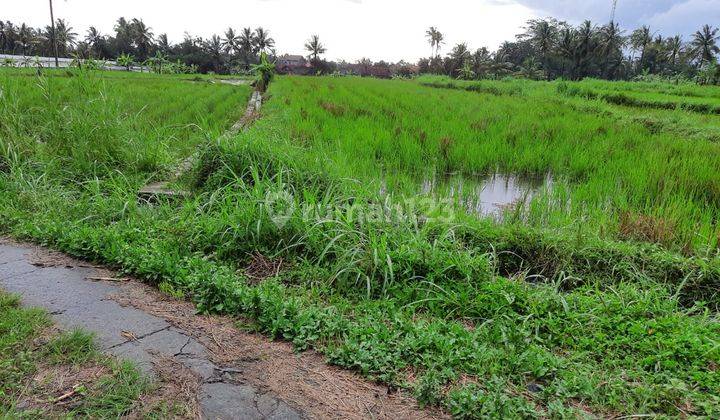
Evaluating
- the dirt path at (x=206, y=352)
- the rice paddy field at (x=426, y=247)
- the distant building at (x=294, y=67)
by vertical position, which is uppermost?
the distant building at (x=294, y=67)

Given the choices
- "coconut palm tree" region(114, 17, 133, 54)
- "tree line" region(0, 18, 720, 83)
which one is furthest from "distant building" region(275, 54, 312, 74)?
"coconut palm tree" region(114, 17, 133, 54)

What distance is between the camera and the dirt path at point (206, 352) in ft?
5.24

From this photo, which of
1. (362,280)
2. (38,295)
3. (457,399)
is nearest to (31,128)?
(38,295)

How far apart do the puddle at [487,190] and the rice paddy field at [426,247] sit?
3 cm

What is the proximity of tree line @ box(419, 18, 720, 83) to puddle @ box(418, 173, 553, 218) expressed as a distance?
29488 mm

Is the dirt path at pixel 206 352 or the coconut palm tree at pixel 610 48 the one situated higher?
the coconut palm tree at pixel 610 48

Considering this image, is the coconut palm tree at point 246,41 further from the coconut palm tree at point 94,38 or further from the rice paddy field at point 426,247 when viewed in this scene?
the rice paddy field at point 426,247

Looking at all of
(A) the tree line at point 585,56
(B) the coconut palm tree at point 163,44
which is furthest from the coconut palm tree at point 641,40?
(B) the coconut palm tree at point 163,44

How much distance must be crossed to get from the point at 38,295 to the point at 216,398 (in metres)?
1.29

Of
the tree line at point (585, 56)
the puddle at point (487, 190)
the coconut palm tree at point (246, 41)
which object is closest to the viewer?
the puddle at point (487, 190)

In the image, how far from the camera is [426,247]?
268 cm

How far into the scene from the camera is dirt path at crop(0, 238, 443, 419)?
160cm

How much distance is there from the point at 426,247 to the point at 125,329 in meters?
1.60

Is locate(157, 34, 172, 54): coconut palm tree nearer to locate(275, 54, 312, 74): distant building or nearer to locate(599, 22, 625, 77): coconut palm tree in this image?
locate(275, 54, 312, 74): distant building
